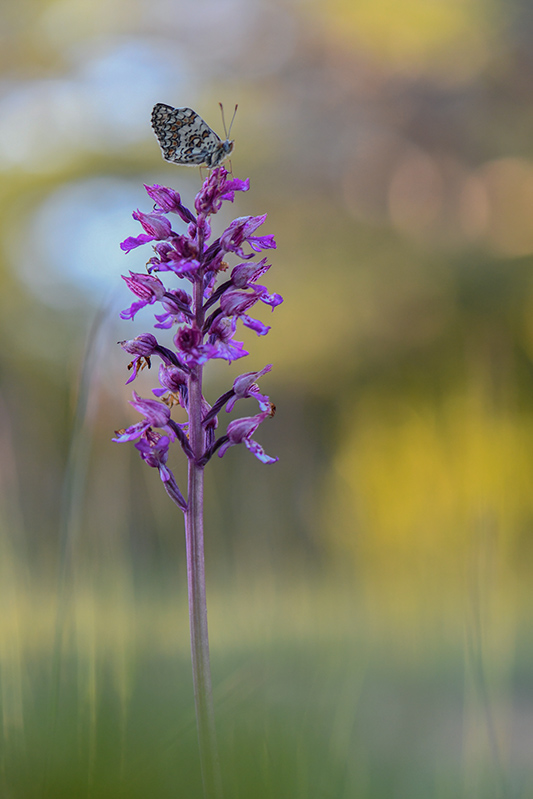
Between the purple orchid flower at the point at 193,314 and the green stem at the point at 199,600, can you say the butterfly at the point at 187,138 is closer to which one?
the purple orchid flower at the point at 193,314

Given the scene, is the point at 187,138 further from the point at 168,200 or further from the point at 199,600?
the point at 199,600

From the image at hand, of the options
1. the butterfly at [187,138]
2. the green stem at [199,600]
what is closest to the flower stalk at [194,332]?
the green stem at [199,600]

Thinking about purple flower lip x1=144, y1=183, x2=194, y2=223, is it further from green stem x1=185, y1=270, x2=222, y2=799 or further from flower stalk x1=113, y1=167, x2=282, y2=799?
green stem x1=185, y1=270, x2=222, y2=799

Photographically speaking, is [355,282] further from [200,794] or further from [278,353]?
[200,794]

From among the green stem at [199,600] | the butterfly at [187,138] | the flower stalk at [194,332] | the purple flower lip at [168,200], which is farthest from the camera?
the butterfly at [187,138]

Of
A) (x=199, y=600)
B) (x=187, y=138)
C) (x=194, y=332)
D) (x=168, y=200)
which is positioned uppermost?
(x=187, y=138)

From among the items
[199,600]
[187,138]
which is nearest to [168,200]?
[187,138]
